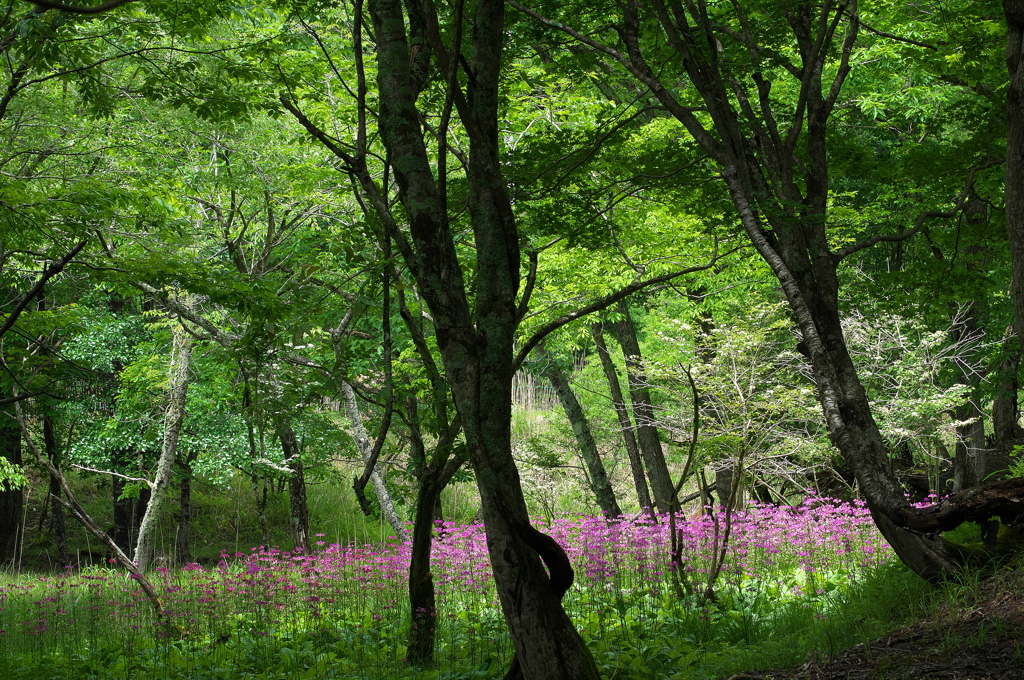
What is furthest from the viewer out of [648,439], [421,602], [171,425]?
[648,439]

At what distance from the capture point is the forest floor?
3.12m

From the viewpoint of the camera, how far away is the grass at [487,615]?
459 cm

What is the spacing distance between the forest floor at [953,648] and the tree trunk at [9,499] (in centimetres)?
1435

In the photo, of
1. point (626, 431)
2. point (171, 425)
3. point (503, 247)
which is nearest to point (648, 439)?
point (626, 431)

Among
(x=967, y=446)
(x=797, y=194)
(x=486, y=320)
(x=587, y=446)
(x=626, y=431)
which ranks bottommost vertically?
(x=967, y=446)

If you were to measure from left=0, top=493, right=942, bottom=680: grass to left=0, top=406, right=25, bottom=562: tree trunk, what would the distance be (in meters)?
6.21

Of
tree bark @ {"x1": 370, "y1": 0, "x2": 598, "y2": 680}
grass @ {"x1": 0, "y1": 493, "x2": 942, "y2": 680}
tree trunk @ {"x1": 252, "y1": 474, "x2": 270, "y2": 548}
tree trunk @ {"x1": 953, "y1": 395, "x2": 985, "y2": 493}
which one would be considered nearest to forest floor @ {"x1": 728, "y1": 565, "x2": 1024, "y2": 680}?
grass @ {"x1": 0, "y1": 493, "x2": 942, "y2": 680}

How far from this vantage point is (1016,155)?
148 inches

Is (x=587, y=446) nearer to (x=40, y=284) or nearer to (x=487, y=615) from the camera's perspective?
(x=487, y=615)

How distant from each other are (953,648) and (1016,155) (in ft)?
7.91

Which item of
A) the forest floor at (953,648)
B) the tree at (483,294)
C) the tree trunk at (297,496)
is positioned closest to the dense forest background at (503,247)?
the tree at (483,294)

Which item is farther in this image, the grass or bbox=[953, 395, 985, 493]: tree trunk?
bbox=[953, 395, 985, 493]: tree trunk

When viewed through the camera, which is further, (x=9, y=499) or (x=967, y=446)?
(x=9, y=499)

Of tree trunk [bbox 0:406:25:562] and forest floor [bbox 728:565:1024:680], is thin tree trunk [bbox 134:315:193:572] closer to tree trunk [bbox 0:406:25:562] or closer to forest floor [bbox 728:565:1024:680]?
tree trunk [bbox 0:406:25:562]
